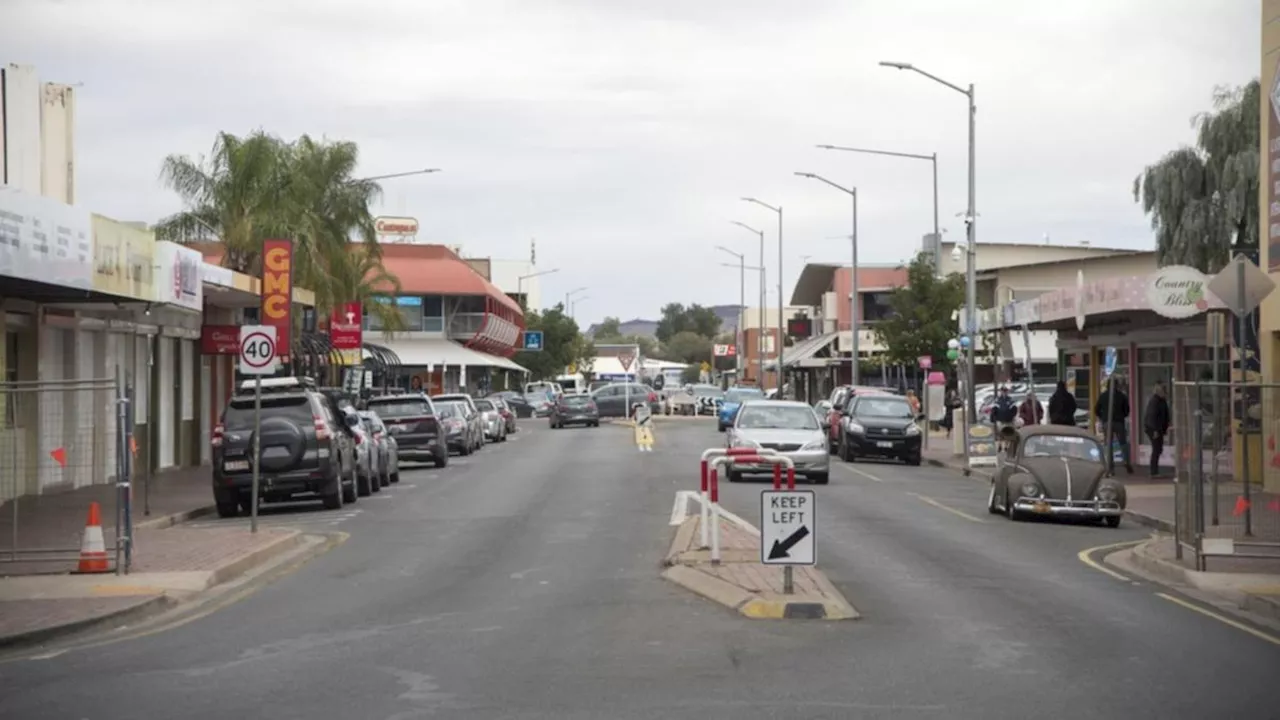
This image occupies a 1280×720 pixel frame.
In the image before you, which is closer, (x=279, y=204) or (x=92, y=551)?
(x=92, y=551)

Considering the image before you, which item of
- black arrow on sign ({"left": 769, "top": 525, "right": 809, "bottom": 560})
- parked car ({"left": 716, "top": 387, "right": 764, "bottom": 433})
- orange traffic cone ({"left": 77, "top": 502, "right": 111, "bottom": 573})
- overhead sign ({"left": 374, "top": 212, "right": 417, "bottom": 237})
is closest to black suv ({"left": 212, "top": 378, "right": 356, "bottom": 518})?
orange traffic cone ({"left": 77, "top": 502, "right": 111, "bottom": 573})

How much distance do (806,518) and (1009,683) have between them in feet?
10.8

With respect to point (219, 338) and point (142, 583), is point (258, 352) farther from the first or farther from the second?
point (219, 338)

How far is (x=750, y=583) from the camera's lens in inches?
559

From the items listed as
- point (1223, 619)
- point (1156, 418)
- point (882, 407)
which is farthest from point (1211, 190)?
point (1223, 619)

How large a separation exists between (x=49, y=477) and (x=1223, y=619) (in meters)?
11.1

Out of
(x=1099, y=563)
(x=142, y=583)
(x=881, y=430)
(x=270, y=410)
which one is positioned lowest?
(x=1099, y=563)

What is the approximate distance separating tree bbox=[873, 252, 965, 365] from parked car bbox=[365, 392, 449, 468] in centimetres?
1999

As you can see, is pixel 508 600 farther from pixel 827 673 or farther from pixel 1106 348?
pixel 1106 348

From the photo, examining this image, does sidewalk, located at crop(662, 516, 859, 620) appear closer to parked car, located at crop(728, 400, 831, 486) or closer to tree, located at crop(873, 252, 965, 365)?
parked car, located at crop(728, 400, 831, 486)

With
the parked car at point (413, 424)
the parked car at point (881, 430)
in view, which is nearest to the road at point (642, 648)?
the parked car at point (413, 424)

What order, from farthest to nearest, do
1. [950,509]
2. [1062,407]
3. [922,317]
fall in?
[922,317]
[1062,407]
[950,509]

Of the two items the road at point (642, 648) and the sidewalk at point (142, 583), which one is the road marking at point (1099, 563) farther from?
the sidewalk at point (142, 583)

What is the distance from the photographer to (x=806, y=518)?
1323cm
